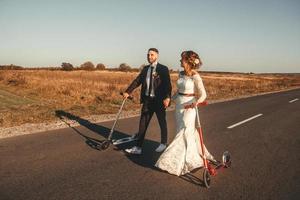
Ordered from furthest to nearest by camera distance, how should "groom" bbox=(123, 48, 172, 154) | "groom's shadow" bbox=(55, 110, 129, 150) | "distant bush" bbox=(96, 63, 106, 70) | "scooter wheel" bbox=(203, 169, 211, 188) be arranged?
"distant bush" bbox=(96, 63, 106, 70) → "groom's shadow" bbox=(55, 110, 129, 150) → "groom" bbox=(123, 48, 172, 154) → "scooter wheel" bbox=(203, 169, 211, 188)

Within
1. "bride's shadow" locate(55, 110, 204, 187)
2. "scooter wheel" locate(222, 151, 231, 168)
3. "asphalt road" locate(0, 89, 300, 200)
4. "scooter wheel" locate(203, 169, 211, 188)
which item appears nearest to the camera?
"asphalt road" locate(0, 89, 300, 200)

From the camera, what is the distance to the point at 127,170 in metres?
5.41

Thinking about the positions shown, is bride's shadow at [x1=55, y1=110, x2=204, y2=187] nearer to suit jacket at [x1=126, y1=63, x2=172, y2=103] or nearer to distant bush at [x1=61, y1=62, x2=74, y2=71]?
suit jacket at [x1=126, y1=63, x2=172, y2=103]

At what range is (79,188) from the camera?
4.51 m

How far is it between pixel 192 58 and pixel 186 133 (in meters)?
1.18

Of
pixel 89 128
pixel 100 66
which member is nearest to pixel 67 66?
pixel 100 66

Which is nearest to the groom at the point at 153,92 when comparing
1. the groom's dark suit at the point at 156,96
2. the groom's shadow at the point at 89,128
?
the groom's dark suit at the point at 156,96

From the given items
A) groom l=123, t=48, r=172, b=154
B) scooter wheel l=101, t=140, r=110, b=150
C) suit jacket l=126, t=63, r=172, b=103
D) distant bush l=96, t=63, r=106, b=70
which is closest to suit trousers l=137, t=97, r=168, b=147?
groom l=123, t=48, r=172, b=154

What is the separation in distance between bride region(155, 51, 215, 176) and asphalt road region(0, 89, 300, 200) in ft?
0.64

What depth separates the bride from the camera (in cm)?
511

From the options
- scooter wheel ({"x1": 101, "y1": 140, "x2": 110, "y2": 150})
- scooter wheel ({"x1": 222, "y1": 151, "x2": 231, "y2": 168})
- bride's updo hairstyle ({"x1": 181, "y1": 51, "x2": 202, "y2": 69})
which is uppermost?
bride's updo hairstyle ({"x1": 181, "y1": 51, "x2": 202, "y2": 69})

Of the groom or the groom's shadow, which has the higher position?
the groom

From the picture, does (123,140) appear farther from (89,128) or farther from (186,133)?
(186,133)

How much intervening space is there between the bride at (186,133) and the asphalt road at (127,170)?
0.19 m
